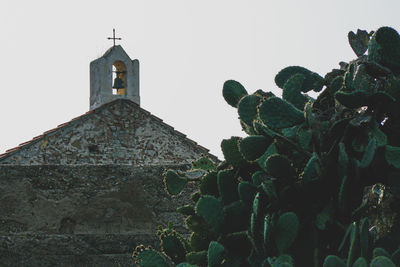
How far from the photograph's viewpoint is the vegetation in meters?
2.82

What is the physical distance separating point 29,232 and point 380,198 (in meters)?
2.55

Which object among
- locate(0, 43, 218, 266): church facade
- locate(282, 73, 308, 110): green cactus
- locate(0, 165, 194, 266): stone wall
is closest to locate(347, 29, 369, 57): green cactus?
locate(282, 73, 308, 110): green cactus

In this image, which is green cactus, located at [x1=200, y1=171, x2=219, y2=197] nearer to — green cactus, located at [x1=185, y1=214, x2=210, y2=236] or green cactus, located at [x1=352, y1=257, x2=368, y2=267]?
green cactus, located at [x1=185, y1=214, x2=210, y2=236]

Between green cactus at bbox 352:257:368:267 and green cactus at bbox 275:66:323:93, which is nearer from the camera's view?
green cactus at bbox 352:257:368:267

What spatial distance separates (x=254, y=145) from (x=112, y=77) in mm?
15459

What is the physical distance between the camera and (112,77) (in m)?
18.3

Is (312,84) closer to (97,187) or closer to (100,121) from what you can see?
(97,187)

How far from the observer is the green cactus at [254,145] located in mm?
3035

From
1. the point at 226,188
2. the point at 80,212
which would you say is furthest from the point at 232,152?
the point at 80,212

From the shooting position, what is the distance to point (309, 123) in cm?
289

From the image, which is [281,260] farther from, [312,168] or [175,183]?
[175,183]

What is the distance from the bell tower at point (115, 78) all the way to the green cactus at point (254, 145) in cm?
1507

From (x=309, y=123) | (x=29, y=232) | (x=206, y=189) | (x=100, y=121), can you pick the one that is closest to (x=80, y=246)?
(x=29, y=232)

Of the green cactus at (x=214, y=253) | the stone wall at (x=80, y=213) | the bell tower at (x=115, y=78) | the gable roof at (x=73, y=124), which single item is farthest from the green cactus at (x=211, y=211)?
the bell tower at (x=115, y=78)
